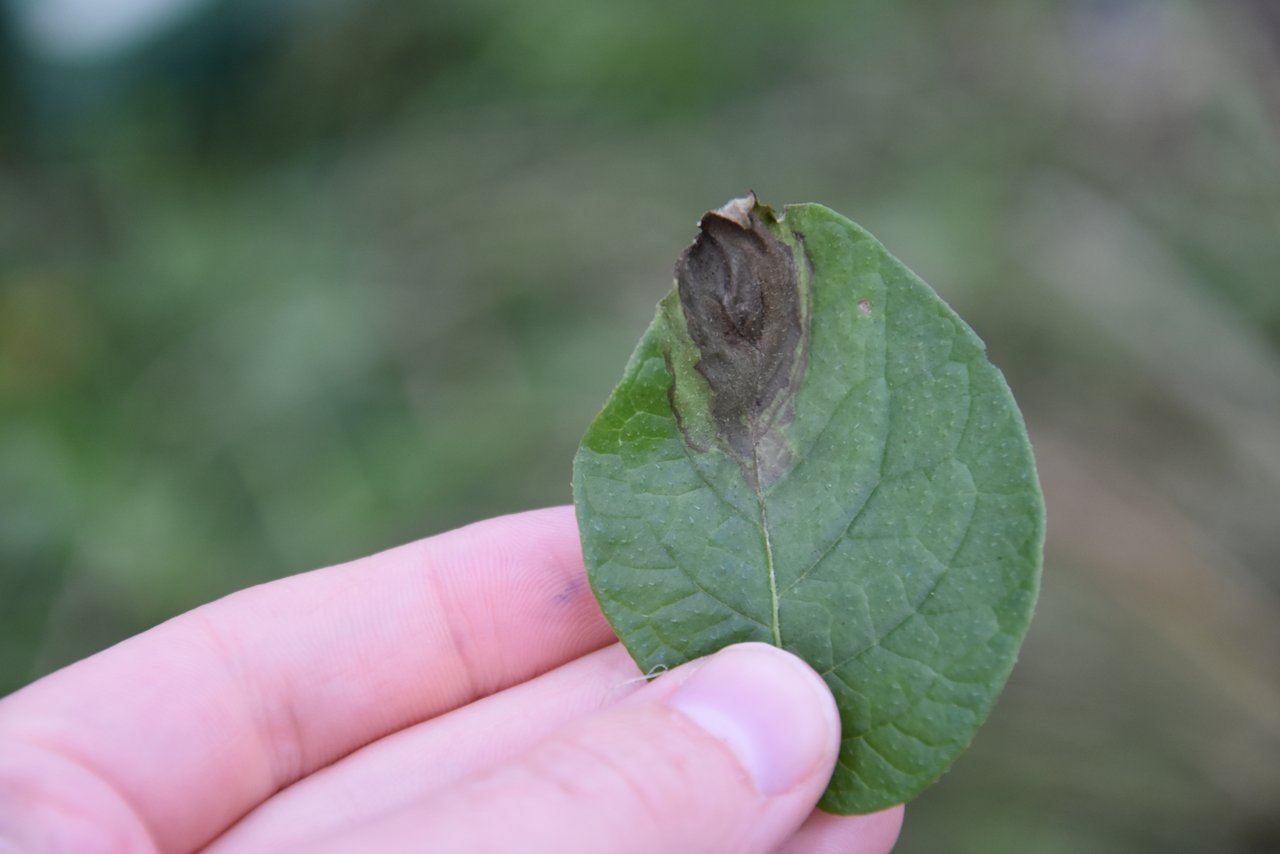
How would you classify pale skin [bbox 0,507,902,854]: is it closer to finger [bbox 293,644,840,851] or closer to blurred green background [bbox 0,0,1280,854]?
finger [bbox 293,644,840,851]

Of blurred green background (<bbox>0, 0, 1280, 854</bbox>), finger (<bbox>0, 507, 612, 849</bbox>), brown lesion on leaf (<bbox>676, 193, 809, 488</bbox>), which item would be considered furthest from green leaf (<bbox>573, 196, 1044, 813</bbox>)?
blurred green background (<bbox>0, 0, 1280, 854</bbox>)

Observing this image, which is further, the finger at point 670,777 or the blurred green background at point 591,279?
the blurred green background at point 591,279

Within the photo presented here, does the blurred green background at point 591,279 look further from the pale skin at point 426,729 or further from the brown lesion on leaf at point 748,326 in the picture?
the brown lesion on leaf at point 748,326

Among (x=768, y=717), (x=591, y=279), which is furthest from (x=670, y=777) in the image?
(x=591, y=279)

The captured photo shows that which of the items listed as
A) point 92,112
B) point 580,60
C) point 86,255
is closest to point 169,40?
point 92,112

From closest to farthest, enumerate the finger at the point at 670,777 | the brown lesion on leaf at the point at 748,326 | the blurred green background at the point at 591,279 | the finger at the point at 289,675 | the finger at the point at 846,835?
the finger at the point at 670,777 < the brown lesion on leaf at the point at 748,326 < the finger at the point at 289,675 < the finger at the point at 846,835 < the blurred green background at the point at 591,279

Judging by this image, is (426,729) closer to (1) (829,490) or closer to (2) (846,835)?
(2) (846,835)

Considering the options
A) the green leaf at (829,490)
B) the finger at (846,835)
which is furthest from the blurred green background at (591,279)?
the green leaf at (829,490)
